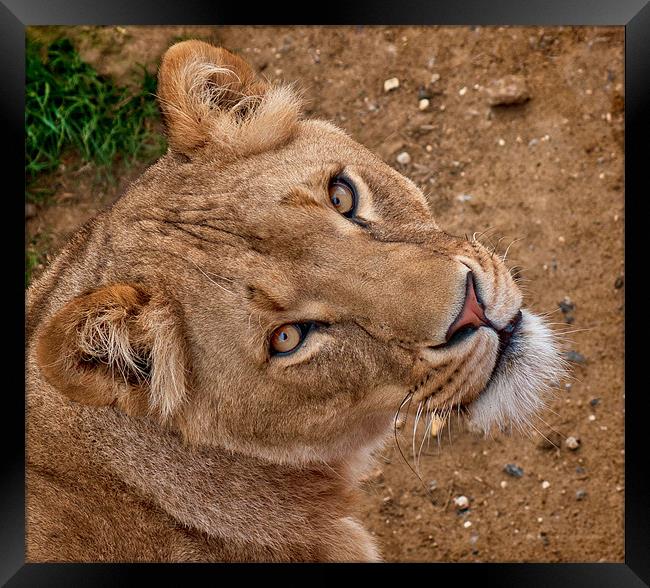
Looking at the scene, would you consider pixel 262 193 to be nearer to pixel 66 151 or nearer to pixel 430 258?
pixel 430 258

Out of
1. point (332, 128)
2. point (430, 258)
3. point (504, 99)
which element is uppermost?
point (504, 99)

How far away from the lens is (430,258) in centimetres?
227

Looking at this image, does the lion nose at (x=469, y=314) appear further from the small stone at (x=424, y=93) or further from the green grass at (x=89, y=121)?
the green grass at (x=89, y=121)

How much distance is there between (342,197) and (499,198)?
180 centimetres

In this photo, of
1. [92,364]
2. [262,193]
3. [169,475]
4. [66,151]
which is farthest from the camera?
[66,151]

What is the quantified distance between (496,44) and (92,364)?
256 centimetres

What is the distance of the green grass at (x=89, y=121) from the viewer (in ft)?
13.5

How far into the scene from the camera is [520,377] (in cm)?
257

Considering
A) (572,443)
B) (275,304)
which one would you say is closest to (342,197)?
(275,304)

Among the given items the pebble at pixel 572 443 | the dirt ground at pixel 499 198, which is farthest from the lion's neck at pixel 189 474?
the pebble at pixel 572 443

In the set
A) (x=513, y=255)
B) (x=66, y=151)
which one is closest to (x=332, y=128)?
(x=513, y=255)

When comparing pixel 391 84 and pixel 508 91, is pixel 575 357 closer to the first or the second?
A: pixel 508 91

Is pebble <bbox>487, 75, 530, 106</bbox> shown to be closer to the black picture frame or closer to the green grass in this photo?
the black picture frame
